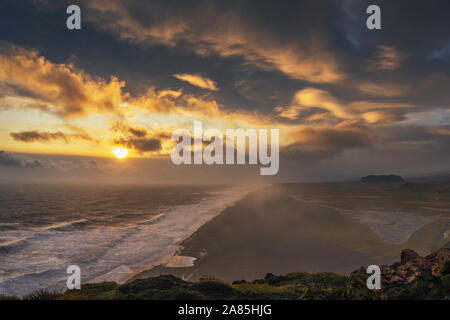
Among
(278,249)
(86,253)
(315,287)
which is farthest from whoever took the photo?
(86,253)

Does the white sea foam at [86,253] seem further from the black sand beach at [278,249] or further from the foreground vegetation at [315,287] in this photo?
the foreground vegetation at [315,287]

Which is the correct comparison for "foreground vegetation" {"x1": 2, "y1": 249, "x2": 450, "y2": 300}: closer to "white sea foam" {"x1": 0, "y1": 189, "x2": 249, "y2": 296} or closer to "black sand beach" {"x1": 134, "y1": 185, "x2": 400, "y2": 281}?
"black sand beach" {"x1": 134, "y1": 185, "x2": 400, "y2": 281}

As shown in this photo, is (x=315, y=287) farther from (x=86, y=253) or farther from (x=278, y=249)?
(x=86, y=253)

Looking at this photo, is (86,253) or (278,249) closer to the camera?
(278,249)

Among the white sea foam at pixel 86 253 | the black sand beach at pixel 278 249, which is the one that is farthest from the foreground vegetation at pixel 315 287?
the white sea foam at pixel 86 253

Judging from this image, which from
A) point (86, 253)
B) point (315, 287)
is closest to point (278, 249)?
point (315, 287)

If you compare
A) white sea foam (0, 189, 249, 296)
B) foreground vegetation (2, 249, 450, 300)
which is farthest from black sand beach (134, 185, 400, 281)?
foreground vegetation (2, 249, 450, 300)
